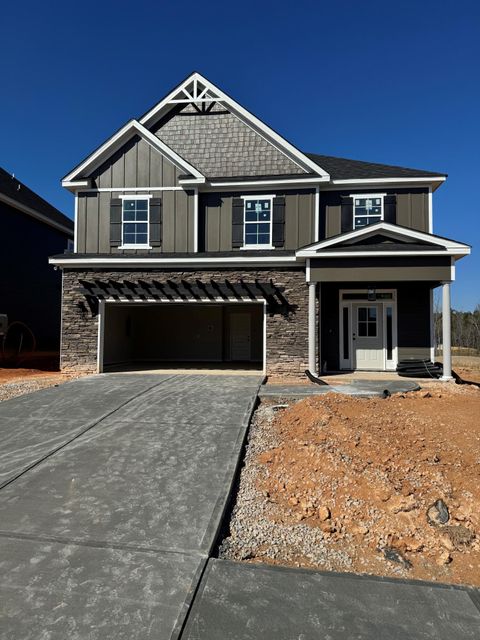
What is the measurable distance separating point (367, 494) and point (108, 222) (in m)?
11.9

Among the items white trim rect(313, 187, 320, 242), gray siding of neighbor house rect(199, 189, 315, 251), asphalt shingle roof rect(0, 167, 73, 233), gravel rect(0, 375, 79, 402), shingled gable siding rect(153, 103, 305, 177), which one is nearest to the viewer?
gravel rect(0, 375, 79, 402)

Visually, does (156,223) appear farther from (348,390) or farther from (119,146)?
(348,390)

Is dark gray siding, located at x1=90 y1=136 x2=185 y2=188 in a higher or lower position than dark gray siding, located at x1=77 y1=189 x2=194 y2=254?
higher

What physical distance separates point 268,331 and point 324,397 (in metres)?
4.15

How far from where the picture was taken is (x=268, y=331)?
1220cm

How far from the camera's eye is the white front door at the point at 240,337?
54.6 feet

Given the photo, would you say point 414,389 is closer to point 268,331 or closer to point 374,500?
point 268,331

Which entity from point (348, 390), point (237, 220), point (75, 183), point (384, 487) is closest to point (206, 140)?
point (237, 220)

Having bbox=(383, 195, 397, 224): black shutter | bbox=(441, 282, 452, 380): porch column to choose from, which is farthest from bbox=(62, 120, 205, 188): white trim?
bbox=(441, 282, 452, 380): porch column

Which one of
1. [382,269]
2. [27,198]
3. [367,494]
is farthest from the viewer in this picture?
[27,198]

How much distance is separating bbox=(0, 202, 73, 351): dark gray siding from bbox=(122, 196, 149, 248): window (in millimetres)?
6965

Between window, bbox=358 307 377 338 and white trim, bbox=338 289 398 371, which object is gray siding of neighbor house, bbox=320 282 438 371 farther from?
window, bbox=358 307 377 338

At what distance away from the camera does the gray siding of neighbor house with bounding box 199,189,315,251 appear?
1317cm

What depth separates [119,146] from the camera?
1362 centimetres
